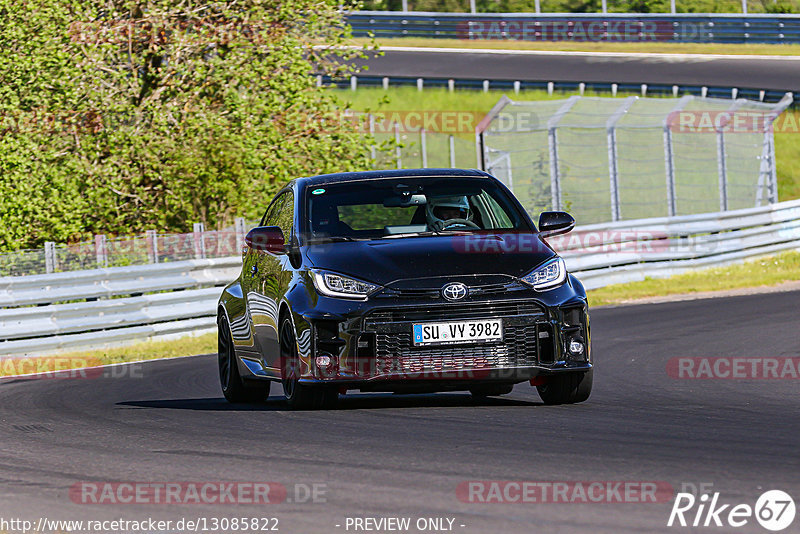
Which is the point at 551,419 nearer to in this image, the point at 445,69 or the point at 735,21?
the point at 445,69

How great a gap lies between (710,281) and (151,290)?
979 cm

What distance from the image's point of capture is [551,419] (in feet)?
27.7

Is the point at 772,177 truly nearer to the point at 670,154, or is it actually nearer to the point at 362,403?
the point at 670,154

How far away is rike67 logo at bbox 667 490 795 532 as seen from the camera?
5.21m

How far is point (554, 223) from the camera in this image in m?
9.72

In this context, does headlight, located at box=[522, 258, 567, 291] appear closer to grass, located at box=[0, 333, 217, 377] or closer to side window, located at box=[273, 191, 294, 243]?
side window, located at box=[273, 191, 294, 243]

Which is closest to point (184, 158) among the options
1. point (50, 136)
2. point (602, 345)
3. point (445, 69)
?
point (50, 136)

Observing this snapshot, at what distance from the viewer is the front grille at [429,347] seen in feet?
28.6

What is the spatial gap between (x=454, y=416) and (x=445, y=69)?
39.1m

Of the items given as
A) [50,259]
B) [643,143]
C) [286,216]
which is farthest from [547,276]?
[643,143]

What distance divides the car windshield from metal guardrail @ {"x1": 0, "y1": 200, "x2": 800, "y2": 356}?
813 centimetres

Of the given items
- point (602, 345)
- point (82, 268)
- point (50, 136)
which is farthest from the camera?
point (50, 136)

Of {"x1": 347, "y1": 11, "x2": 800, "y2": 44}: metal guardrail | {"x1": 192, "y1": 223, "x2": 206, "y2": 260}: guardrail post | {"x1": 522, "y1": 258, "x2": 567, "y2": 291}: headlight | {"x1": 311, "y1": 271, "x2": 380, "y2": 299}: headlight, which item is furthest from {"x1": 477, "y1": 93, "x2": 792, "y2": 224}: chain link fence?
{"x1": 347, "y1": 11, "x2": 800, "y2": 44}: metal guardrail

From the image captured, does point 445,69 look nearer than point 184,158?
No
